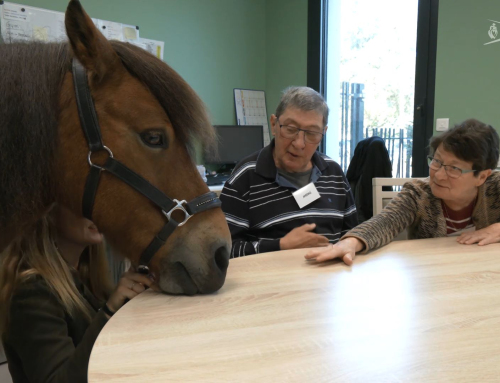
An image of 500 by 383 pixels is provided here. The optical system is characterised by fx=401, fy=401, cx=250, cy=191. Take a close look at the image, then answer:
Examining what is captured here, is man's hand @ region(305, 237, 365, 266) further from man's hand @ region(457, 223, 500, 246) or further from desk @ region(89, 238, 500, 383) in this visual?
man's hand @ region(457, 223, 500, 246)

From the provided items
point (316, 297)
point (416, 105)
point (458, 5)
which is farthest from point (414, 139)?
point (316, 297)

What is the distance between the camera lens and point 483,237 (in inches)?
56.8

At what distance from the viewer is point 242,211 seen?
1704 millimetres

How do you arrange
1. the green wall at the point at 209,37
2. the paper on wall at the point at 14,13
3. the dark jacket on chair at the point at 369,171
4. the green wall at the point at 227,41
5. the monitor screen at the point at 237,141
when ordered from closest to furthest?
the paper on wall at the point at 14,13 < the dark jacket on chair at the point at 369,171 < the green wall at the point at 209,37 < the green wall at the point at 227,41 < the monitor screen at the point at 237,141

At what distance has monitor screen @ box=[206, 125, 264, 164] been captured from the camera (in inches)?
164

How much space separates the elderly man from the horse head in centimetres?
77

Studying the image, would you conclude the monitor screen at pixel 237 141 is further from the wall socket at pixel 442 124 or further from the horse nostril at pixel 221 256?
the horse nostril at pixel 221 256

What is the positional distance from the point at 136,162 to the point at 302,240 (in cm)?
82

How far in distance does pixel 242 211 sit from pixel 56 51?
38.5 inches

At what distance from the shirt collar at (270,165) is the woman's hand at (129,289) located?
33.7 inches

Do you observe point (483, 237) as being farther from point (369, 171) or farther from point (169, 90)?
point (369, 171)

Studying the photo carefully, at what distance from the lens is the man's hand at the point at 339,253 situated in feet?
3.86

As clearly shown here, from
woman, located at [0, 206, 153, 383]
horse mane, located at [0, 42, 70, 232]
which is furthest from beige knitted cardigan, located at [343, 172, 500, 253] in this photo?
horse mane, located at [0, 42, 70, 232]

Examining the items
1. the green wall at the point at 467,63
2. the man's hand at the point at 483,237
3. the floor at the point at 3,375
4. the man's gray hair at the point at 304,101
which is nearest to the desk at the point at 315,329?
the man's hand at the point at 483,237
